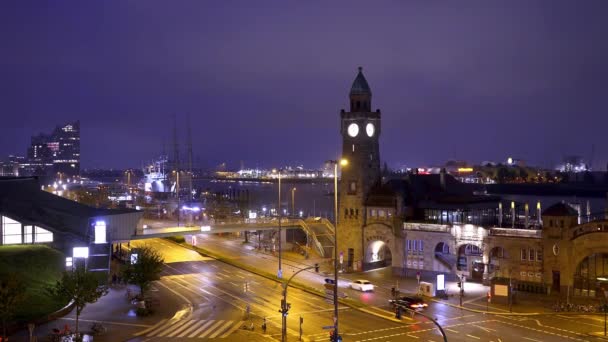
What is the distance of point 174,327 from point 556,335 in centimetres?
2863

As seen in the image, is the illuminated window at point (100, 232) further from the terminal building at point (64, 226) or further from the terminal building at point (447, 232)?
the terminal building at point (447, 232)

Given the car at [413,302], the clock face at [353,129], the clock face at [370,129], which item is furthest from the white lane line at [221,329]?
the clock face at [370,129]

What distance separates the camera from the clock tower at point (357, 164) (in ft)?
284

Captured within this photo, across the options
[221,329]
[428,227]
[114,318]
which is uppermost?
[428,227]

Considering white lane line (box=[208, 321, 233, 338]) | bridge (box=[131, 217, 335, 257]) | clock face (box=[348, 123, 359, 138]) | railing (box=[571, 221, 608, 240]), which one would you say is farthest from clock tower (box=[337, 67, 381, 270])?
white lane line (box=[208, 321, 233, 338])

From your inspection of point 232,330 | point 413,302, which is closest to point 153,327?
point 232,330

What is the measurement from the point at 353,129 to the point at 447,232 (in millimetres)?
19119

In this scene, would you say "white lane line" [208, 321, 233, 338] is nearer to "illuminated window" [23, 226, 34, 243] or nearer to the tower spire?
"illuminated window" [23, 226, 34, 243]

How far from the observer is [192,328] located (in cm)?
5100

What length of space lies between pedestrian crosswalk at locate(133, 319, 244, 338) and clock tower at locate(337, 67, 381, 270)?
35497mm

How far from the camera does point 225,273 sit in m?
77.8

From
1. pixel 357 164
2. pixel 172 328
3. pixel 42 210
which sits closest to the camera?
pixel 172 328

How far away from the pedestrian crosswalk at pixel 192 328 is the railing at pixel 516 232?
32.4 meters

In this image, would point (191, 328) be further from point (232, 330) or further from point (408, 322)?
point (408, 322)
